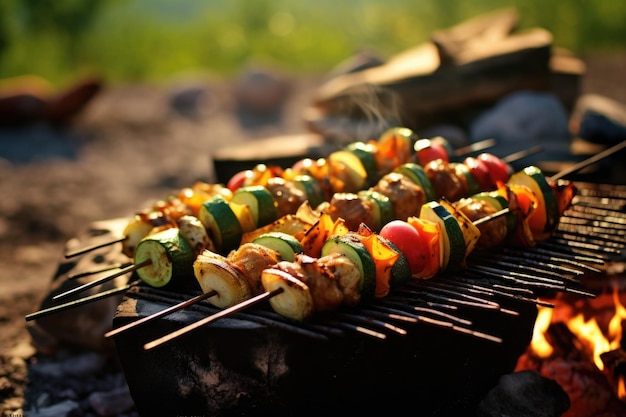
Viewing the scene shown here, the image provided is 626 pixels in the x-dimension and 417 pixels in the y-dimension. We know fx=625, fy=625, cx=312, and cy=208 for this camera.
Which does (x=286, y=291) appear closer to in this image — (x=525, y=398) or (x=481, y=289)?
(x=481, y=289)

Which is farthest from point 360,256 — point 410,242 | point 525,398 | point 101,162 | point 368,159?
point 101,162

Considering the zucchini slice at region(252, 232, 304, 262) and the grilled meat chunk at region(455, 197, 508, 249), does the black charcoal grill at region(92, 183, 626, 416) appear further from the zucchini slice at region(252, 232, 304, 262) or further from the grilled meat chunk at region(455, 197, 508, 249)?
the zucchini slice at region(252, 232, 304, 262)

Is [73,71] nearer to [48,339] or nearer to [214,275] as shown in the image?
[48,339]

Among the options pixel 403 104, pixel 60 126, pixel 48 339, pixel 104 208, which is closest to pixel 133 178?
pixel 104 208

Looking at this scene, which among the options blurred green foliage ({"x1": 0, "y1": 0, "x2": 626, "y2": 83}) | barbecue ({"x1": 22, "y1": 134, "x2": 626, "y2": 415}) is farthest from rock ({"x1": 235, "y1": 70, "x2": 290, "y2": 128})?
barbecue ({"x1": 22, "y1": 134, "x2": 626, "y2": 415})

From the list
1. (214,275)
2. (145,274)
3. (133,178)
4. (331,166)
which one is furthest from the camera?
(133,178)
